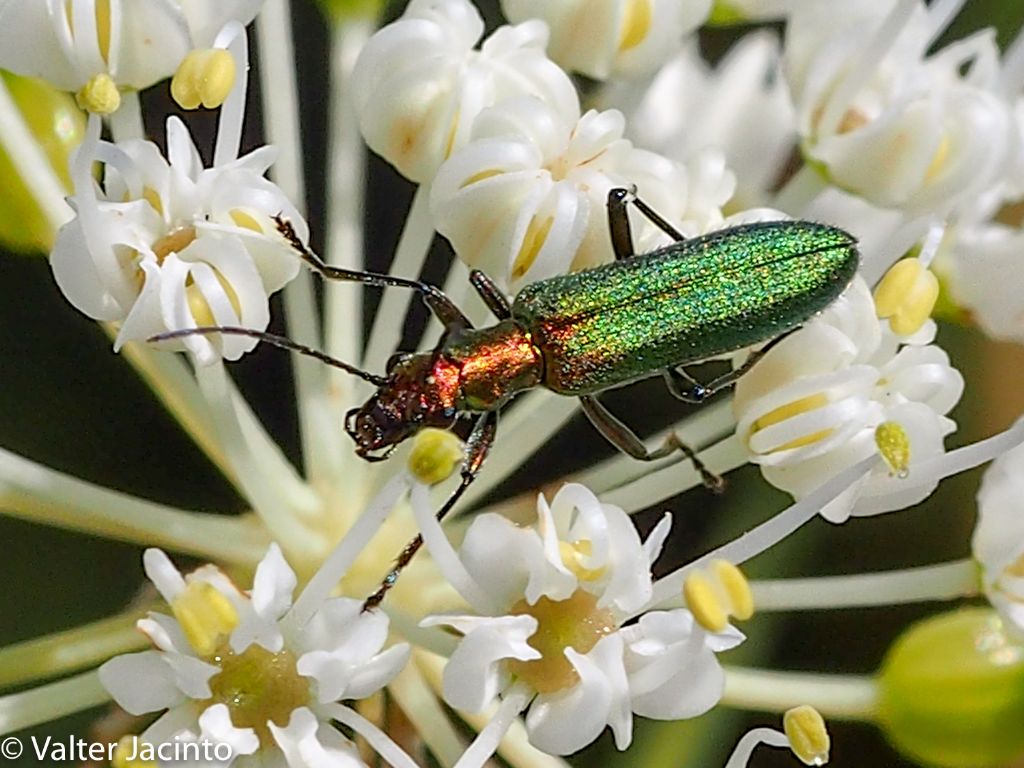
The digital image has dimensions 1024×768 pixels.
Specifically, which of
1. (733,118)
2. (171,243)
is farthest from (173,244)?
(733,118)

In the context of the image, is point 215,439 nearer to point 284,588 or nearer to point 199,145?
point 284,588

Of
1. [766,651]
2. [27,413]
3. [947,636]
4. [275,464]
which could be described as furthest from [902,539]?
[27,413]

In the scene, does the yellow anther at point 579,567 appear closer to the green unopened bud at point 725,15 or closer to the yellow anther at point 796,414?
the yellow anther at point 796,414

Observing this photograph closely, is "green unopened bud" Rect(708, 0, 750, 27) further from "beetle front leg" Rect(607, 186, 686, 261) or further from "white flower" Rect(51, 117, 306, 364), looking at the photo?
"white flower" Rect(51, 117, 306, 364)

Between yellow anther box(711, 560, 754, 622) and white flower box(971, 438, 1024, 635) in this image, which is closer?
yellow anther box(711, 560, 754, 622)

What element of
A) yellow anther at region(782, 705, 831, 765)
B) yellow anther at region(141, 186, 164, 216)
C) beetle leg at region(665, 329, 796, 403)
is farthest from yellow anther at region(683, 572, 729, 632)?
yellow anther at region(141, 186, 164, 216)

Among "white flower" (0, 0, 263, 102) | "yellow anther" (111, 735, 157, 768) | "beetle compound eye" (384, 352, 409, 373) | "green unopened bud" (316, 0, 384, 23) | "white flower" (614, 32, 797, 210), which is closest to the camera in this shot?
"yellow anther" (111, 735, 157, 768)

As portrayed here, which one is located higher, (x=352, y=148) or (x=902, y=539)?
(x=352, y=148)
